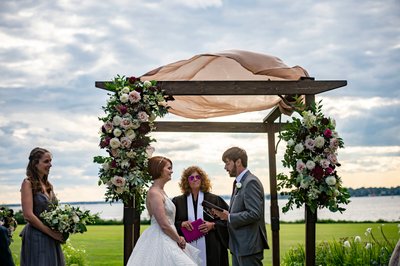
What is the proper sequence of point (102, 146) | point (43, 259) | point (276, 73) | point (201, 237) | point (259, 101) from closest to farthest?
point (43, 259) → point (102, 146) → point (276, 73) → point (201, 237) → point (259, 101)

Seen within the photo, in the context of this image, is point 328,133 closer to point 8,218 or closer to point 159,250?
point 159,250

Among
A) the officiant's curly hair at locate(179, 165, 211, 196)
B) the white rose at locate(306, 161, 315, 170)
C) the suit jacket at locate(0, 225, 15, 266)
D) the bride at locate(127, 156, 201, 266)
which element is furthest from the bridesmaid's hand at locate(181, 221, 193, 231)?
the suit jacket at locate(0, 225, 15, 266)

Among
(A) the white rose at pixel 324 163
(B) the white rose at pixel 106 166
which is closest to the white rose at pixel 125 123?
(B) the white rose at pixel 106 166

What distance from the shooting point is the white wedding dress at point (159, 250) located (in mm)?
6609

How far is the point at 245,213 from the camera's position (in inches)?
277

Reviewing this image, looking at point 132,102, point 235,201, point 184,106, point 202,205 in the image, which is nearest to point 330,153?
Result: point 235,201

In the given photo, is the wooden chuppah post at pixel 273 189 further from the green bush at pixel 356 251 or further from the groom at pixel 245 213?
the groom at pixel 245 213

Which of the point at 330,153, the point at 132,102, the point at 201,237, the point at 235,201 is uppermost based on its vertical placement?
the point at 132,102

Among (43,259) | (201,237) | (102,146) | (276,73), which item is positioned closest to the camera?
(43,259)

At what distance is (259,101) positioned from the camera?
9.69m

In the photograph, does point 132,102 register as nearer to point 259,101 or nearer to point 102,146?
point 102,146

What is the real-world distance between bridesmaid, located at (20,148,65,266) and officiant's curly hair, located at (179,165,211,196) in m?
2.59

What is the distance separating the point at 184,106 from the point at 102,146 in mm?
2919

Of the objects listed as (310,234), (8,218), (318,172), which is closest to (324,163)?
(318,172)
